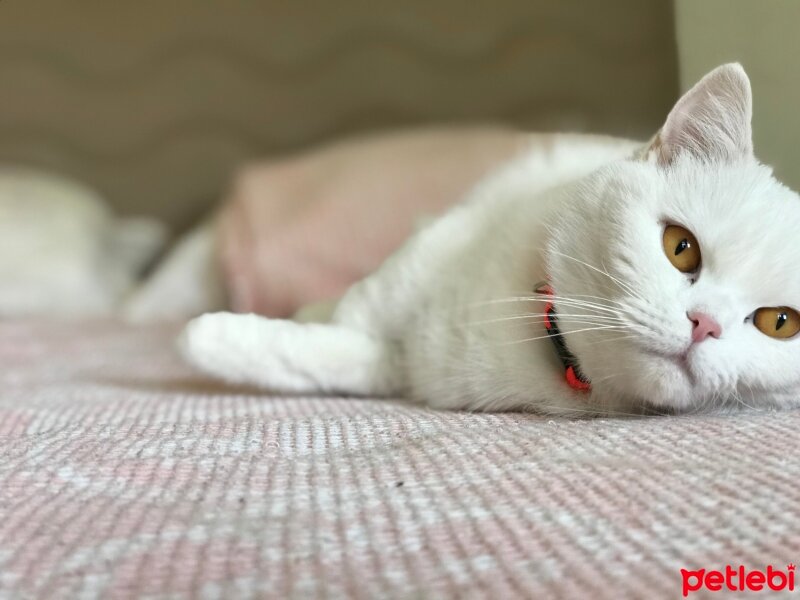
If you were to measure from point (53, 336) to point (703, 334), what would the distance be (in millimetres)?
1215

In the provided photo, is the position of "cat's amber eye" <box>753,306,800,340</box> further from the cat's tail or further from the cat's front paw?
the cat's front paw

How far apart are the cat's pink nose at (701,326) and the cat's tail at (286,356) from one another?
0.38 meters

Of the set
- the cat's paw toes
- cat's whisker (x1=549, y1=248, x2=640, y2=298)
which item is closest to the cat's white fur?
the cat's paw toes

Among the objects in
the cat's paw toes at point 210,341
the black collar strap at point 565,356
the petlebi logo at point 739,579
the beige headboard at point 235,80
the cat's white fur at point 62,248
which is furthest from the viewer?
the beige headboard at point 235,80

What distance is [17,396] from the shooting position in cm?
87

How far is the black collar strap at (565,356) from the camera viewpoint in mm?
742

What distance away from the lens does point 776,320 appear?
665 mm

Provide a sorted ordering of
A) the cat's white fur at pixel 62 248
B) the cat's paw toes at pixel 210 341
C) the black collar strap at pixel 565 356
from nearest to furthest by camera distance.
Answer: the black collar strap at pixel 565 356 < the cat's paw toes at pixel 210 341 < the cat's white fur at pixel 62 248

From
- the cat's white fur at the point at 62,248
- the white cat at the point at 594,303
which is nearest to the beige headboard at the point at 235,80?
the cat's white fur at the point at 62,248

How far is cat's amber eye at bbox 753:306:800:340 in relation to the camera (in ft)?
2.18

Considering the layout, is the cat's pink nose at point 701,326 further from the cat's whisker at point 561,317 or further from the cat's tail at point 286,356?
the cat's tail at point 286,356

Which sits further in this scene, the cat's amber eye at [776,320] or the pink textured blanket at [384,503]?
the cat's amber eye at [776,320]

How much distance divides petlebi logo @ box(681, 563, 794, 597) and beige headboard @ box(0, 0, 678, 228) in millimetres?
1606

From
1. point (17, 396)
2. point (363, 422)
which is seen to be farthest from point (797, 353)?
point (17, 396)
